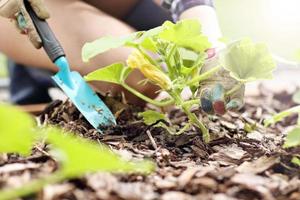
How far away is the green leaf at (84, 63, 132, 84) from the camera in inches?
27.9

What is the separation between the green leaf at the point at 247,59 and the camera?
66 centimetres

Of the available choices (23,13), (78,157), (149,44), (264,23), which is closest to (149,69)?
(149,44)

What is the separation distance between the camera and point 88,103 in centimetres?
84

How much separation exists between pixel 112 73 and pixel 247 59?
0.60ft

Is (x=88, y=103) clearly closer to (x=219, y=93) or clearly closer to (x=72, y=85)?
(x=72, y=85)

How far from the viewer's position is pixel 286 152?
0.60m

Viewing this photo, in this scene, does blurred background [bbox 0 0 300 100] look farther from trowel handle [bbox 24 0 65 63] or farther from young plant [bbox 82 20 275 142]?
young plant [bbox 82 20 275 142]

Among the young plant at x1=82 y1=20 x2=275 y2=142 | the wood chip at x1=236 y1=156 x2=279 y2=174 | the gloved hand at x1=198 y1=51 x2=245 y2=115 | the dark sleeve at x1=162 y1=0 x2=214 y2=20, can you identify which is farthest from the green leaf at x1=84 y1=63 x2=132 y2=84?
the dark sleeve at x1=162 y1=0 x2=214 y2=20

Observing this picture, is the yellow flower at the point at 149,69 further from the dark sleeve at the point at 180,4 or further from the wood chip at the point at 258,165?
the dark sleeve at the point at 180,4

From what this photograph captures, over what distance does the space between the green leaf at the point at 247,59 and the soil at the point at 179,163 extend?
10 centimetres

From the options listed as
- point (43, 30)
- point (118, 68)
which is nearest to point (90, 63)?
point (43, 30)

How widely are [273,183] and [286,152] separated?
0.11 m

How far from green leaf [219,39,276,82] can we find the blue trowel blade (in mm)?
220

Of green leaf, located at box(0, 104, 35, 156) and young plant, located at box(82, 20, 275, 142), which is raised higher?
green leaf, located at box(0, 104, 35, 156)
